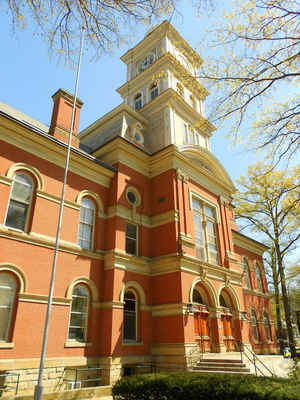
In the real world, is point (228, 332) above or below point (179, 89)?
below

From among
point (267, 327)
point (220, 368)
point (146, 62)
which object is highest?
point (146, 62)

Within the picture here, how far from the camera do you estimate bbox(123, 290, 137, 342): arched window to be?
50.8ft

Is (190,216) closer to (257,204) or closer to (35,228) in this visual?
(35,228)

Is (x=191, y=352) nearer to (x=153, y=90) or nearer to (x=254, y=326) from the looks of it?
(x=254, y=326)

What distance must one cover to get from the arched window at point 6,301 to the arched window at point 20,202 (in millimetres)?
2318

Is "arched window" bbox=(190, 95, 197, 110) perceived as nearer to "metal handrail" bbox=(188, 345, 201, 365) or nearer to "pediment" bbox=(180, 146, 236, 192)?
"pediment" bbox=(180, 146, 236, 192)

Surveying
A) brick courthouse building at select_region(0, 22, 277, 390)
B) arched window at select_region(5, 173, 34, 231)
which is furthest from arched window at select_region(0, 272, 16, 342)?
arched window at select_region(5, 173, 34, 231)

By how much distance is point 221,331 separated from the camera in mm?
18500

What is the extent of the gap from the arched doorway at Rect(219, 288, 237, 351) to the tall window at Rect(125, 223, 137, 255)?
280 inches

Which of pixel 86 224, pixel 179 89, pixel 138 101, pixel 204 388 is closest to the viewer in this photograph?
pixel 204 388

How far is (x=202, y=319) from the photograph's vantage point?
1786cm

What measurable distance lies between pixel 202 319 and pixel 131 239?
6.47 metres

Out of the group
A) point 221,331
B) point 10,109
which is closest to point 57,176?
point 10,109

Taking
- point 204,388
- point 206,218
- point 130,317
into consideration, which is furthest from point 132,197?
point 204,388
